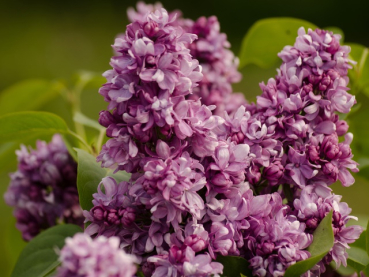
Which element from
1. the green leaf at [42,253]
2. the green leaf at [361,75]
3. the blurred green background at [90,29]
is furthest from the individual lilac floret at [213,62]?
the blurred green background at [90,29]

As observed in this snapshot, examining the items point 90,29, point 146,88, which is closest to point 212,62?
point 146,88

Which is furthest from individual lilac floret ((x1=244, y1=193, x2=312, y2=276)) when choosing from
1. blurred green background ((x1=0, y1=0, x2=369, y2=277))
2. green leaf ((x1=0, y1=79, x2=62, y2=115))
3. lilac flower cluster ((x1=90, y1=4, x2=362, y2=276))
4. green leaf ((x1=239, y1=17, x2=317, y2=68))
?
blurred green background ((x1=0, y1=0, x2=369, y2=277))

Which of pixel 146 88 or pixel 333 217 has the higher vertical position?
pixel 146 88

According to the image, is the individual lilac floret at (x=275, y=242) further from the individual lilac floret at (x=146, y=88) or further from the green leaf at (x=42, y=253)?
the green leaf at (x=42, y=253)

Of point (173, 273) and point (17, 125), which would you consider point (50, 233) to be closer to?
point (17, 125)

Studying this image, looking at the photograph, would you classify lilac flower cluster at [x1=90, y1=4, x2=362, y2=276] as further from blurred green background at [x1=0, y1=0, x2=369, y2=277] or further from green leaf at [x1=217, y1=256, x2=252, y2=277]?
blurred green background at [x1=0, y1=0, x2=369, y2=277]

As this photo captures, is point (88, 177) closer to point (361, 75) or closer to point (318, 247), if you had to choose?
point (318, 247)
